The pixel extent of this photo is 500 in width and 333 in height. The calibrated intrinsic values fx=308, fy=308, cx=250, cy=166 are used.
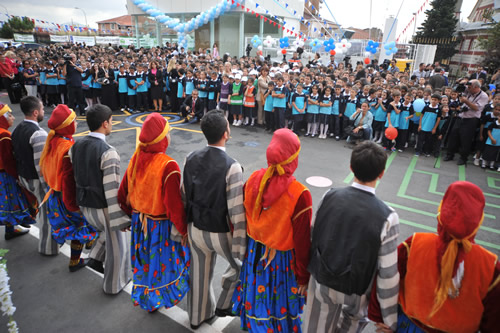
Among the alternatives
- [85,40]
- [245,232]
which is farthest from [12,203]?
[85,40]

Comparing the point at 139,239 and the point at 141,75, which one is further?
the point at 141,75

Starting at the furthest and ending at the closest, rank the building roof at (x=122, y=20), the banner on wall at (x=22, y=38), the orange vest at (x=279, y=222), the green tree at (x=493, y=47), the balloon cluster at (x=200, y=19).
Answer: the building roof at (x=122, y=20) < the banner on wall at (x=22, y=38) < the balloon cluster at (x=200, y=19) < the green tree at (x=493, y=47) < the orange vest at (x=279, y=222)

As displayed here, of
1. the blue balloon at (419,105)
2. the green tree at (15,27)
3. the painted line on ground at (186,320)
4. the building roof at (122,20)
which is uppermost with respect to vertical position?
the building roof at (122,20)

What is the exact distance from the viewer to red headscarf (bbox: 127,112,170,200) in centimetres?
261

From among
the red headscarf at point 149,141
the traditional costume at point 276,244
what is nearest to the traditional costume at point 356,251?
the traditional costume at point 276,244

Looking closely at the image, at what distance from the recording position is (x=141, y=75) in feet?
36.5

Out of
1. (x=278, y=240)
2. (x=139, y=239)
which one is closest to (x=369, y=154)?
(x=278, y=240)

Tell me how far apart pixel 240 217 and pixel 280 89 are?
743 centimetres

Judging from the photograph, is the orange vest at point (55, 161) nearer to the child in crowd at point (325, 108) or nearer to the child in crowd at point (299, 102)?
the child in crowd at point (299, 102)

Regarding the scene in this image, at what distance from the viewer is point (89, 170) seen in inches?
113

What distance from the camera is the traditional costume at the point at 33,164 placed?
353 centimetres

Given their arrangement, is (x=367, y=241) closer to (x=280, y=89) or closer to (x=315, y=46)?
(x=280, y=89)

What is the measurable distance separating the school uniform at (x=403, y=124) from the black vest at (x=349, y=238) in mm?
7279

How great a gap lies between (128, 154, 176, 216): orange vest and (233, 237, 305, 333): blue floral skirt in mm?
870
